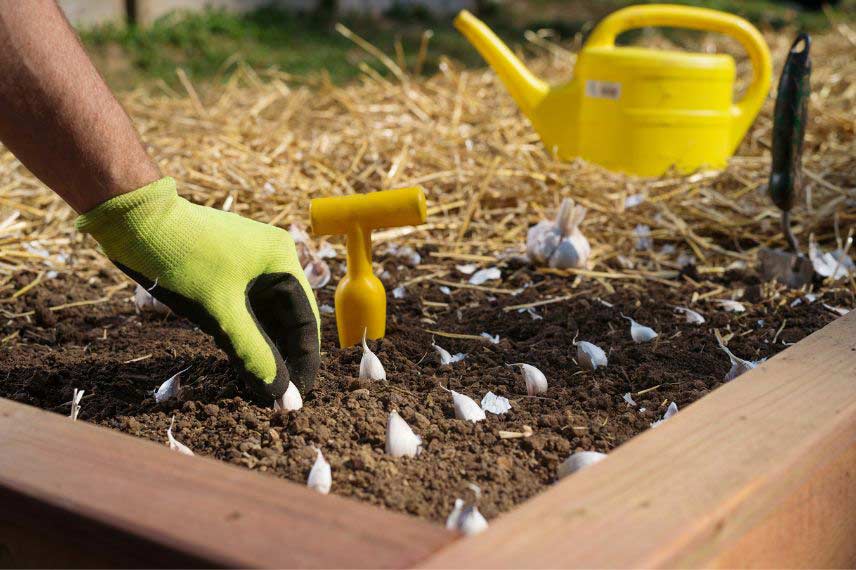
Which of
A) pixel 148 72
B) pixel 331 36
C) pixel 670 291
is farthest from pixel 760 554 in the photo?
pixel 331 36

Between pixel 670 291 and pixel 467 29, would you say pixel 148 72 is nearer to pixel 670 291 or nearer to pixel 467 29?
pixel 467 29

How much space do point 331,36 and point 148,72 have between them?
1569mm

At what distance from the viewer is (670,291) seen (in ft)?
6.04

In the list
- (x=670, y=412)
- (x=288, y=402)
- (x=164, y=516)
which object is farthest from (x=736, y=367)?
(x=164, y=516)

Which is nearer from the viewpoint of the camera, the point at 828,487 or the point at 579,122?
the point at 828,487

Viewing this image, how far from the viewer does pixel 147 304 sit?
1731mm

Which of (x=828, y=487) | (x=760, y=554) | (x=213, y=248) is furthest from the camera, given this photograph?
(x=213, y=248)

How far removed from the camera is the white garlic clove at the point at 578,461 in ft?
3.51

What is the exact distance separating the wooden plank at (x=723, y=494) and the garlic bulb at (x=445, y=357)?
0.49m

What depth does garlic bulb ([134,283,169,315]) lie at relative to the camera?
173 centimetres

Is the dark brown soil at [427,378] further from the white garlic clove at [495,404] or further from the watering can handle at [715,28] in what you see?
the watering can handle at [715,28]

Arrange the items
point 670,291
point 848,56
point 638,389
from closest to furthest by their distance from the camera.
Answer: point 638,389
point 670,291
point 848,56

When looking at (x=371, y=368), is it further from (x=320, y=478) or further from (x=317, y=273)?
(x=317, y=273)

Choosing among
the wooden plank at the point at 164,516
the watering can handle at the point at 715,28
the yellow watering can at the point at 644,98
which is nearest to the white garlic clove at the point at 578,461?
the wooden plank at the point at 164,516
